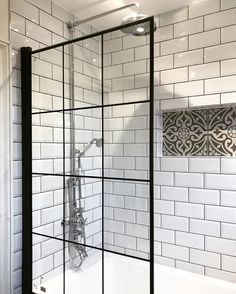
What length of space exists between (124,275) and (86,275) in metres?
0.25

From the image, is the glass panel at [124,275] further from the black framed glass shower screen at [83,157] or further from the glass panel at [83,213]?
the glass panel at [83,213]

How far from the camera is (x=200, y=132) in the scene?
1978 millimetres

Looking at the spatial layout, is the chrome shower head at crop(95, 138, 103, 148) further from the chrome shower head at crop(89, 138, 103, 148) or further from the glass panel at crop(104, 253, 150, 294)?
the glass panel at crop(104, 253, 150, 294)

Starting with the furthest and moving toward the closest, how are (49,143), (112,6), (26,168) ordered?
(112,6) < (49,143) < (26,168)

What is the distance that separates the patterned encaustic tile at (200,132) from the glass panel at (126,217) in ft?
1.49

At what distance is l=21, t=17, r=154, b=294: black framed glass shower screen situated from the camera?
1646 millimetres

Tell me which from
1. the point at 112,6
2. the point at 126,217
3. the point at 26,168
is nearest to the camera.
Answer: the point at 26,168

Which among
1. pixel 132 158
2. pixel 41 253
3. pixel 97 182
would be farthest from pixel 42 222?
pixel 132 158

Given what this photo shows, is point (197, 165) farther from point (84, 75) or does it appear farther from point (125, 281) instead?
point (84, 75)

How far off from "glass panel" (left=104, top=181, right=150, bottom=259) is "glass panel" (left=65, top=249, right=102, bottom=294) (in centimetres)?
15

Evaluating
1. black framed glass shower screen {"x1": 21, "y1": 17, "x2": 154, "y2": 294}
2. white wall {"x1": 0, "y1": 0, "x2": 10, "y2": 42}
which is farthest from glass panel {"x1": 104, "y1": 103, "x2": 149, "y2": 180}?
white wall {"x1": 0, "y1": 0, "x2": 10, "y2": 42}

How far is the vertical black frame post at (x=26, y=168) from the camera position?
64.4 inches

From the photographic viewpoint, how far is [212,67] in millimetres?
1846

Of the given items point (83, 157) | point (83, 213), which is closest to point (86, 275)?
point (83, 213)
